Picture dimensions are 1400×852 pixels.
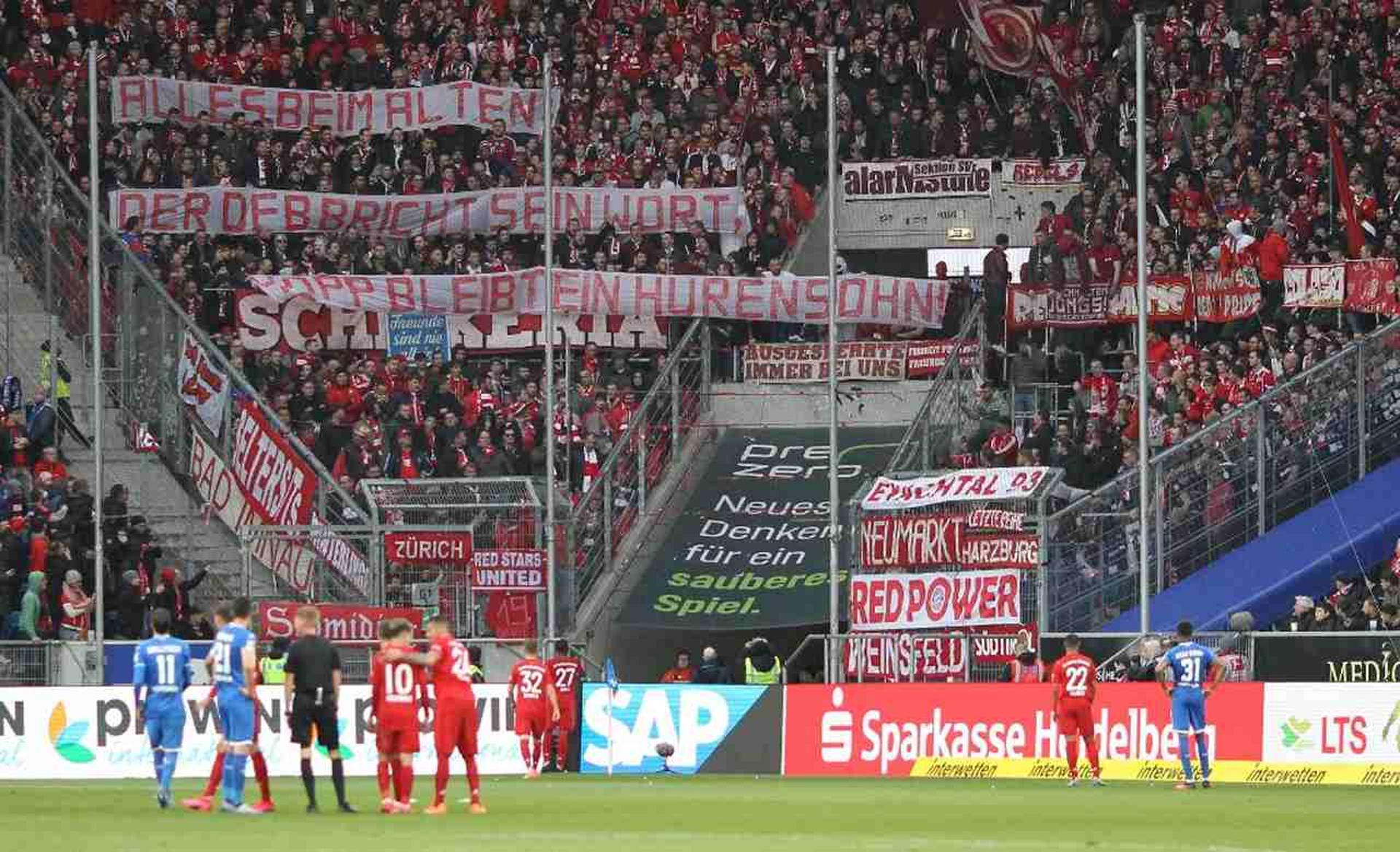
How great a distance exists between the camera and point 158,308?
42.9 metres

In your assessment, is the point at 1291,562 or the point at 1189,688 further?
the point at 1291,562

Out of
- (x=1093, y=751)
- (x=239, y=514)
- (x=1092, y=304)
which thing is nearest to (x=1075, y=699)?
(x=1093, y=751)

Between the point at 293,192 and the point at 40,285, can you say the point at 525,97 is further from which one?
the point at 40,285

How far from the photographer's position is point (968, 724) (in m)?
35.3

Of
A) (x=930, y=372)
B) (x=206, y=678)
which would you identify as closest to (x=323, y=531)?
(x=206, y=678)

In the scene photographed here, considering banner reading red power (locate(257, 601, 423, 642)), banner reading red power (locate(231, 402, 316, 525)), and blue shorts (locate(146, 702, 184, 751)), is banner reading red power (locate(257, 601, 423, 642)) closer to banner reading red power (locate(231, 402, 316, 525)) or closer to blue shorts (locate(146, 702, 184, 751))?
banner reading red power (locate(231, 402, 316, 525))

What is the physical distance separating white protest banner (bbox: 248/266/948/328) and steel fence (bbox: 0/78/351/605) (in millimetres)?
2733

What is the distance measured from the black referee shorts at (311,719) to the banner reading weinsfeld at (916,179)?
2560cm

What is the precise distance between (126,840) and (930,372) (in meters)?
25.8

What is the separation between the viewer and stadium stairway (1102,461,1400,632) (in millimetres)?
38000

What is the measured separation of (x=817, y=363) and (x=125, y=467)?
435 inches

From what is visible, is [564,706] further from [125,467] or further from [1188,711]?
[125,467]

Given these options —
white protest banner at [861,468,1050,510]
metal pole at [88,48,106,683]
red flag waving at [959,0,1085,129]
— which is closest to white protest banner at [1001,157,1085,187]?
red flag waving at [959,0,1085,129]

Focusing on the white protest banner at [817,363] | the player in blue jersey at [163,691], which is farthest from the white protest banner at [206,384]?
the player in blue jersey at [163,691]
